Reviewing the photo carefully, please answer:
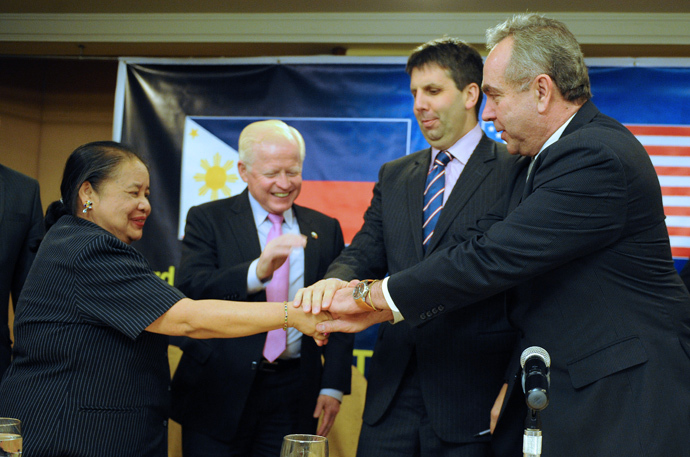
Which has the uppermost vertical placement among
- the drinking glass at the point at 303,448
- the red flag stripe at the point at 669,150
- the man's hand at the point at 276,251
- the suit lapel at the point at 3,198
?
the red flag stripe at the point at 669,150

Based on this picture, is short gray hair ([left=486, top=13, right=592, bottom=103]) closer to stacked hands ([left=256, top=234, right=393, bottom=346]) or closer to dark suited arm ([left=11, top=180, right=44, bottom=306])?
stacked hands ([left=256, top=234, right=393, bottom=346])

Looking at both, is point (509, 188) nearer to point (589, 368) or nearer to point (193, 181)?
point (589, 368)

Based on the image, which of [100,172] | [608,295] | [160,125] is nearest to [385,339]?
[608,295]

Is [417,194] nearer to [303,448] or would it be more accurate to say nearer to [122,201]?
[122,201]

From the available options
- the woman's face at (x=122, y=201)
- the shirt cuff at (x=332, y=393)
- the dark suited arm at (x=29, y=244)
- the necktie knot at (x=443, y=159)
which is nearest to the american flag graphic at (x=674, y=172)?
the necktie knot at (x=443, y=159)

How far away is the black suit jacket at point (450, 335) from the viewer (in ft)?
7.30

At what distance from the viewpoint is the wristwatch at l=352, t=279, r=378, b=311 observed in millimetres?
2223

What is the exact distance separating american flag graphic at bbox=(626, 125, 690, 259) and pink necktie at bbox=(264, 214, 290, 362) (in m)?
2.36

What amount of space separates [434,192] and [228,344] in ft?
3.52

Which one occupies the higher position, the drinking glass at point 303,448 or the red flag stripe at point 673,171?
the red flag stripe at point 673,171

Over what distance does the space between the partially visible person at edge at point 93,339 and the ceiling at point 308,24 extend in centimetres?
283

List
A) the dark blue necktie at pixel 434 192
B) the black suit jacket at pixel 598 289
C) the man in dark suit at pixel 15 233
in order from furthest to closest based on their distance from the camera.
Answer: the man in dark suit at pixel 15 233
the dark blue necktie at pixel 434 192
the black suit jacket at pixel 598 289

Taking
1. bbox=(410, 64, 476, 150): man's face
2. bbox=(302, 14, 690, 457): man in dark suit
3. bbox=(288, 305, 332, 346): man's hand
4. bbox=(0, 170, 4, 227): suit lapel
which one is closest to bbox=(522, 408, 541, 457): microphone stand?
bbox=(302, 14, 690, 457): man in dark suit

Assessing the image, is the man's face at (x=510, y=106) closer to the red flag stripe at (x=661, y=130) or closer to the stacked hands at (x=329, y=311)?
the stacked hands at (x=329, y=311)
